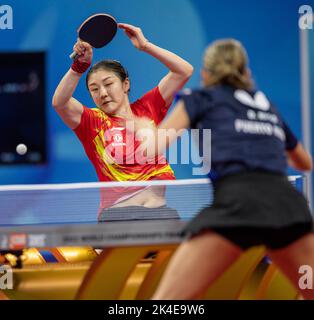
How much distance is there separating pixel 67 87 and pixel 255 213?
59.1 inches

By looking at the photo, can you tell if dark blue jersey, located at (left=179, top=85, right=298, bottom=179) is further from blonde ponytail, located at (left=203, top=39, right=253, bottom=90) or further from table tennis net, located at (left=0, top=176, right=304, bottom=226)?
table tennis net, located at (left=0, top=176, right=304, bottom=226)

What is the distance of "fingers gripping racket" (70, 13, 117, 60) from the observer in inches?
154

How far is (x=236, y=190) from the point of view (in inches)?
114

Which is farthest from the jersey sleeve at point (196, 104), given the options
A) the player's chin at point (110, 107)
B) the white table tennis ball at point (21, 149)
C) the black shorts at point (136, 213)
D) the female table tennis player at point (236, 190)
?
the white table tennis ball at point (21, 149)

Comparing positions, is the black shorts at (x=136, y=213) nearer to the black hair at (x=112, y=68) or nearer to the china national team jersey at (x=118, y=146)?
the china national team jersey at (x=118, y=146)

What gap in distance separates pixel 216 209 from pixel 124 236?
608mm

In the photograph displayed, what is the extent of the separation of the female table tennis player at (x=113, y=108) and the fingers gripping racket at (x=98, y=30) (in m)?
0.04

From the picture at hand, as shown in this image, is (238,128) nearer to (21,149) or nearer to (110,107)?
(110,107)

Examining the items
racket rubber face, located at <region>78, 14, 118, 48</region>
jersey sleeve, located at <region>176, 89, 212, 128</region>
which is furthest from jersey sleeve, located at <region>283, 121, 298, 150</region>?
racket rubber face, located at <region>78, 14, 118, 48</region>

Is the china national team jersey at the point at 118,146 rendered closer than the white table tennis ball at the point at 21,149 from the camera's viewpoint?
Yes

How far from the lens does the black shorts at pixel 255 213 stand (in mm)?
2877
